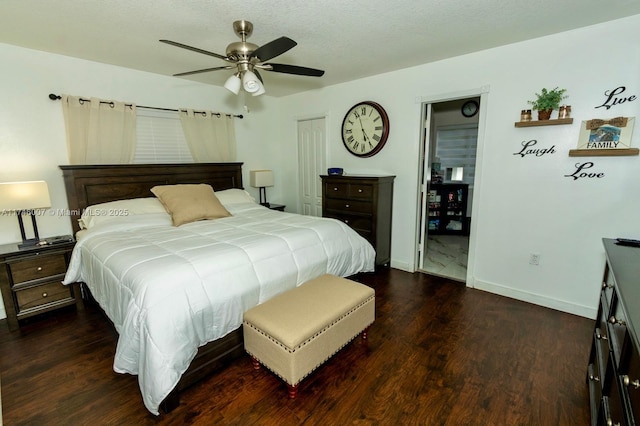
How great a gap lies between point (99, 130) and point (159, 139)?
0.62 meters

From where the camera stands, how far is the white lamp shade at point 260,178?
440cm

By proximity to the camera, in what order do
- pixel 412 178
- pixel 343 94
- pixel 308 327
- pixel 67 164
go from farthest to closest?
1. pixel 343 94
2. pixel 412 178
3. pixel 67 164
4. pixel 308 327

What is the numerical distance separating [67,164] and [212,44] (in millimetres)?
1940

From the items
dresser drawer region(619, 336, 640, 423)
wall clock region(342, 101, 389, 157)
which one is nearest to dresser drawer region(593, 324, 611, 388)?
dresser drawer region(619, 336, 640, 423)

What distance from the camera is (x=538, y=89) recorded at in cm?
262

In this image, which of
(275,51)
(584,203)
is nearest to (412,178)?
(584,203)

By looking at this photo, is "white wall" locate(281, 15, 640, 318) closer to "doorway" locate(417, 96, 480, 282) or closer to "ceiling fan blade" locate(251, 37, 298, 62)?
"doorway" locate(417, 96, 480, 282)

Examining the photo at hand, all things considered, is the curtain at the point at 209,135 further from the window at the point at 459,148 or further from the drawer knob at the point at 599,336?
the drawer knob at the point at 599,336

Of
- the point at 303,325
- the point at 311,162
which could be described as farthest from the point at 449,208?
the point at 303,325

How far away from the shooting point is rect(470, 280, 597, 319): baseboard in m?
2.59

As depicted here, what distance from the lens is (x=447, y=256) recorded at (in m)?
4.24

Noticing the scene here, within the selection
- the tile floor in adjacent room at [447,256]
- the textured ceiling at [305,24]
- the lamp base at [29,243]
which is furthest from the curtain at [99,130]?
the tile floor in adjacent room at [447,256]

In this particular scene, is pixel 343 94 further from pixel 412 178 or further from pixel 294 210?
pixel 294 210

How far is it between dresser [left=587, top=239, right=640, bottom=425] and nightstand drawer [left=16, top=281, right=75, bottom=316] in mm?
3723
